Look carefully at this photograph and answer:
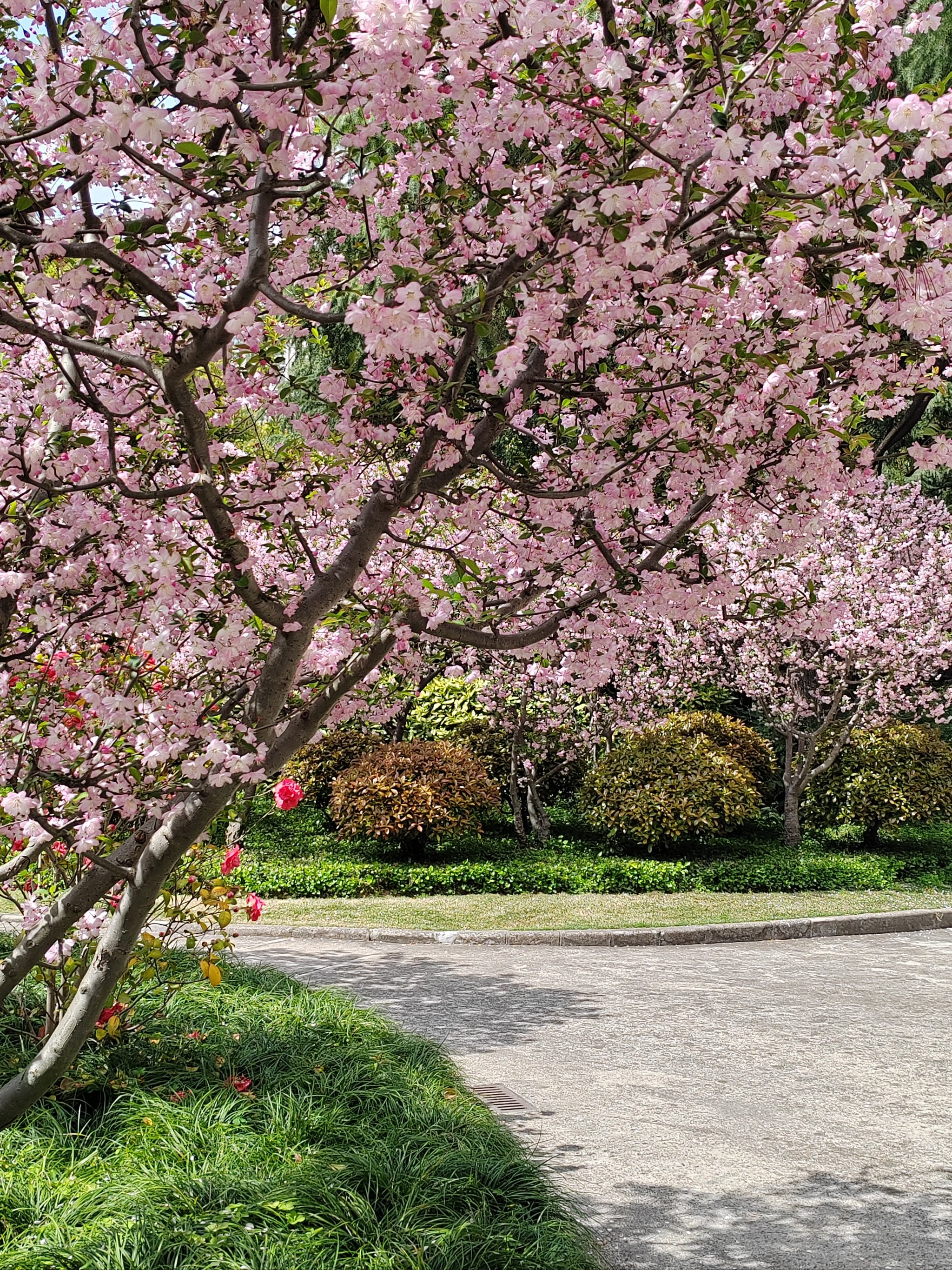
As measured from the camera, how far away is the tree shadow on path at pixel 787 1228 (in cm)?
382

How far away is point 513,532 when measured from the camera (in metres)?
5.02

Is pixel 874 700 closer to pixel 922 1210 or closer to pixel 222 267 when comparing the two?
pixel 922 1210

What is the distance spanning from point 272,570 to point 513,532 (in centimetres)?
110

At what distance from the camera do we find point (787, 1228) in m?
4.07

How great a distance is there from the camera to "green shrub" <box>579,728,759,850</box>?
1320 centimetres

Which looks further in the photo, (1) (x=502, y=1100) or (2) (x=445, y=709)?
(2) (x=445, y=709)

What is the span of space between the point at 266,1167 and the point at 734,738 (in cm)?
1272

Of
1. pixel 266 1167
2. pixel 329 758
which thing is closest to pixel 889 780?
pixel 329 758

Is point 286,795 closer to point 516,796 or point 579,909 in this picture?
point 579,909

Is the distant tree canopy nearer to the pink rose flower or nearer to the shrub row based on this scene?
A: the shrub row

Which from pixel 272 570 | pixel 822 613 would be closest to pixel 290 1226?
pixel 272 570

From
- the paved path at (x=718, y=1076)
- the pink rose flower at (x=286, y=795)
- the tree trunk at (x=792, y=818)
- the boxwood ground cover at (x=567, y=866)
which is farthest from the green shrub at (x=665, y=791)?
the pink rose flower at (x=286, y=795)

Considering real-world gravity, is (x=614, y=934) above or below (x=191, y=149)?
below

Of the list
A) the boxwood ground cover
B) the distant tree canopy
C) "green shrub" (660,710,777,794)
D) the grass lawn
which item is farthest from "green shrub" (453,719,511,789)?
the distant tree canopy
